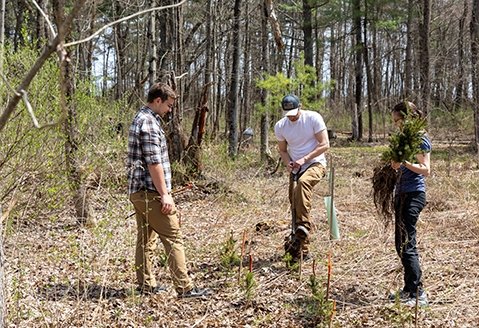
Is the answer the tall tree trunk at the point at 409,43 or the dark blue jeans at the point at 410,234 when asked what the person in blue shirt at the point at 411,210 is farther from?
the tall tree trunk at the point at 409,43

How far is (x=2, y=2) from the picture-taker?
22.8 feet

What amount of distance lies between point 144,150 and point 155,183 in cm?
30

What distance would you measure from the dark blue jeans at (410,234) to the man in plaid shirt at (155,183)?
1.81 meters

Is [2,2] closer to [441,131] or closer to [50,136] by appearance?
[50,136]

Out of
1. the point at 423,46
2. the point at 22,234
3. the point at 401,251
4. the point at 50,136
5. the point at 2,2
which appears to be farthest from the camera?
the point at 423,46

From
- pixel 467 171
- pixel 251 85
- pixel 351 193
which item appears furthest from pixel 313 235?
pixel 251 85

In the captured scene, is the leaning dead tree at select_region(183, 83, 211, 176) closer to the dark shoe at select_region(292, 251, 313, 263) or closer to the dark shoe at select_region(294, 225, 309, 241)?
the dark shoe at select_region(292, 251, 313, 263)

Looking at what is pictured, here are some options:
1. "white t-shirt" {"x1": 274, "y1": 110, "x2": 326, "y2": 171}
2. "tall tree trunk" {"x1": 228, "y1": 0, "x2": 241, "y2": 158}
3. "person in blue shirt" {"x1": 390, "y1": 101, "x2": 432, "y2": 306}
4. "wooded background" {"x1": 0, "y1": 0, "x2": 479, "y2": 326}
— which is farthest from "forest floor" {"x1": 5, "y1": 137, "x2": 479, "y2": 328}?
"tall tree trunk" {"x1": 228, "y1": 0, "x2": 241, "y2": 158}

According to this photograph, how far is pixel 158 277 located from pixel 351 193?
5.10m

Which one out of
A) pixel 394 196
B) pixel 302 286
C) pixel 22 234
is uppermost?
pixel 394 196

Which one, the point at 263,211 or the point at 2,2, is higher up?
the point at 2,2

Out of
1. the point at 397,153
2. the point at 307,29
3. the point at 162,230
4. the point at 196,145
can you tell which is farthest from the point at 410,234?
the point at 307,29

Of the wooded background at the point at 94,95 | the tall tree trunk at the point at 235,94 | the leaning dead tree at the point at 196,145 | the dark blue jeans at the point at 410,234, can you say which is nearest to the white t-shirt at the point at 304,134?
the dark blue jeans at the point at 410,234

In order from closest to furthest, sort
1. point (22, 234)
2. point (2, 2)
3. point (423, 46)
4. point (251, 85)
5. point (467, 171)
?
point (22, 234), point (2, 2), point (467, 171), point (423, 46), point (251, 85)
